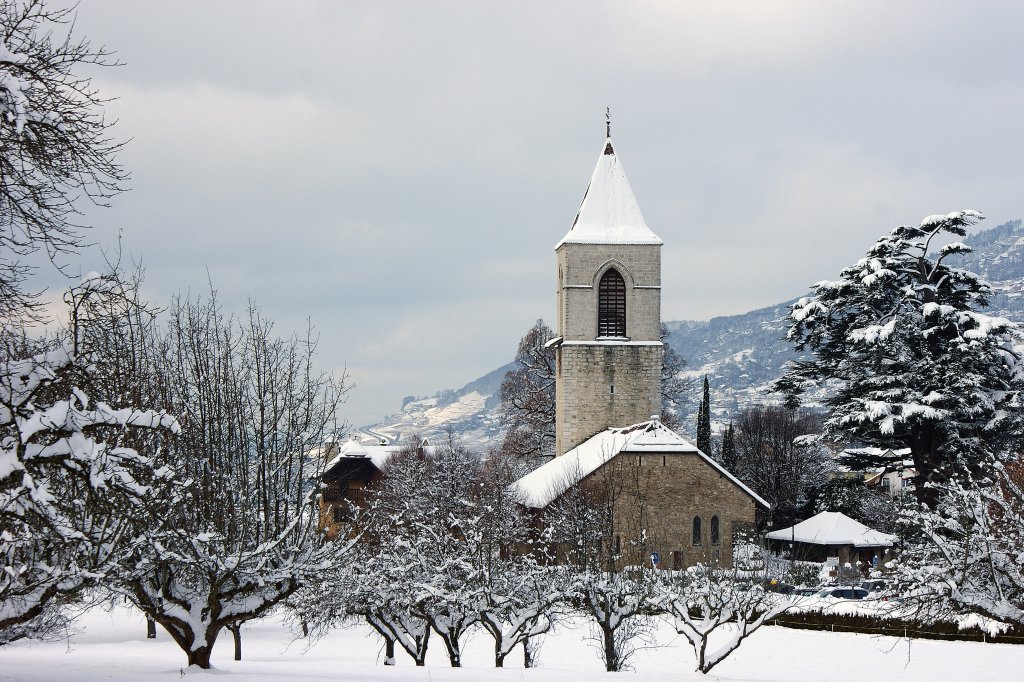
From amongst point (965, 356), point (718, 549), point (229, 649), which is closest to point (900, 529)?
point (965, 356)

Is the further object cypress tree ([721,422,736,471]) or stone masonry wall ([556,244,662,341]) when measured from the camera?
cypress tree ([721,422,736,471])

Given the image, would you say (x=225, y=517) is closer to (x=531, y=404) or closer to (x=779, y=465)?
(x=531, y=404)

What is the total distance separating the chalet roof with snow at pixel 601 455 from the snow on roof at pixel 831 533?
313 inches

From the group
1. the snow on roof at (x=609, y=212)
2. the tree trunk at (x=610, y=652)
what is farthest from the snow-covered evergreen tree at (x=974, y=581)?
the snow on roof at (x=609, y=212)

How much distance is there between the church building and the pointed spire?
4 cm

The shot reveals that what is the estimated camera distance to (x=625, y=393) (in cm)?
4800

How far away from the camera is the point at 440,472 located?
5756cm

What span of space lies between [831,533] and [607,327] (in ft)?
45.2

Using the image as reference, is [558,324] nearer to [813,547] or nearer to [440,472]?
[440,472]

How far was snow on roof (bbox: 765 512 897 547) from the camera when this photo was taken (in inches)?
1961

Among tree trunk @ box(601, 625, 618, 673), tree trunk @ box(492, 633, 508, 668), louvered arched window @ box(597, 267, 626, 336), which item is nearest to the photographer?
tree trunk @ box(601, 625, 618, 673)

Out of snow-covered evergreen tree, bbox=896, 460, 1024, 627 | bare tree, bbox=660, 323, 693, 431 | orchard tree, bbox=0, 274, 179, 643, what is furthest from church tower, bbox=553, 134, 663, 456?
orchard tree, bbox=0, 274, 179, 643

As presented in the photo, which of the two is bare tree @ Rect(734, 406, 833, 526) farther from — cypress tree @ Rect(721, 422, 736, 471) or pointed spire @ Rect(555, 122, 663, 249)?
pointed spire @ Rect(555, 122, 663, 249)

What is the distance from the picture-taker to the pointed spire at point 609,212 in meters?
48.8
